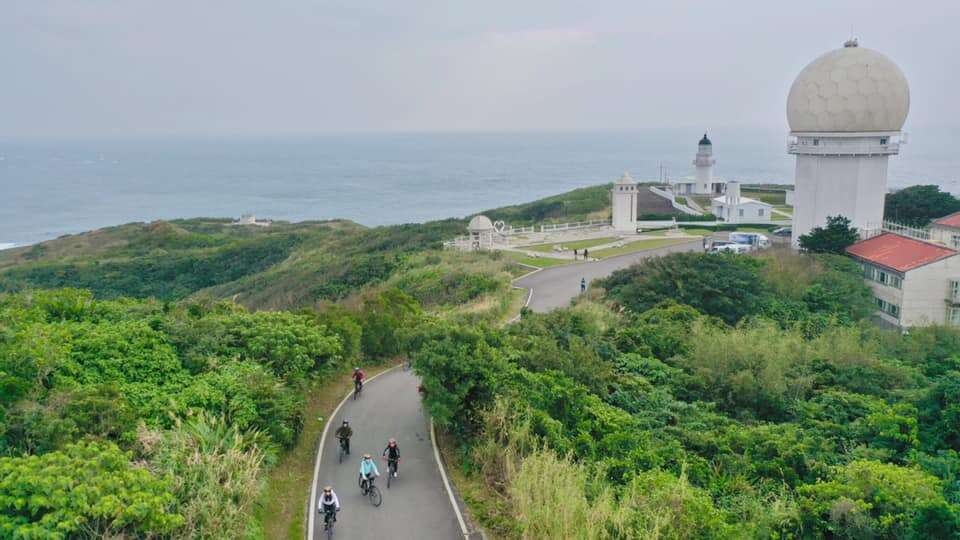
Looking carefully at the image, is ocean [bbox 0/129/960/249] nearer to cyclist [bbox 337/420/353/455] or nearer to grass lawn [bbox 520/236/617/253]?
grass lawn [bbox 520/236/617/253]

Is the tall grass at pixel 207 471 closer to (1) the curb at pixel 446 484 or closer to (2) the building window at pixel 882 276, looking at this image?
(1) the curb at pixel 446 484

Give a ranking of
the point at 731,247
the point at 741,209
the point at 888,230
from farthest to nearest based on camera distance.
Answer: the point at 741,209 < the point at 731,247 < the point at 888,230

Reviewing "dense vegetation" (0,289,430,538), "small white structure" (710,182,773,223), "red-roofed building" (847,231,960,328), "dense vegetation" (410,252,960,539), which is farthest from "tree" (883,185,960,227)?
"dense vegetation" (0,289,430,538)

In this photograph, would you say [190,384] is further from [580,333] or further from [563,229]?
[563,229]

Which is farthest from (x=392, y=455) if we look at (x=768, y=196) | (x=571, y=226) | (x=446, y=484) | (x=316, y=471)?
(x=768, y=196)

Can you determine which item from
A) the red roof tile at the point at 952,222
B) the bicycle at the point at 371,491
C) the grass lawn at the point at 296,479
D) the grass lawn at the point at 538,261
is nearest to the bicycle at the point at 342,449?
the grass lawn at the point at 296,479


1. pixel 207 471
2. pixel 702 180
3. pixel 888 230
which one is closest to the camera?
pixel 207 471

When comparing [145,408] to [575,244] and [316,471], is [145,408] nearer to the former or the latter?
[316,471]
